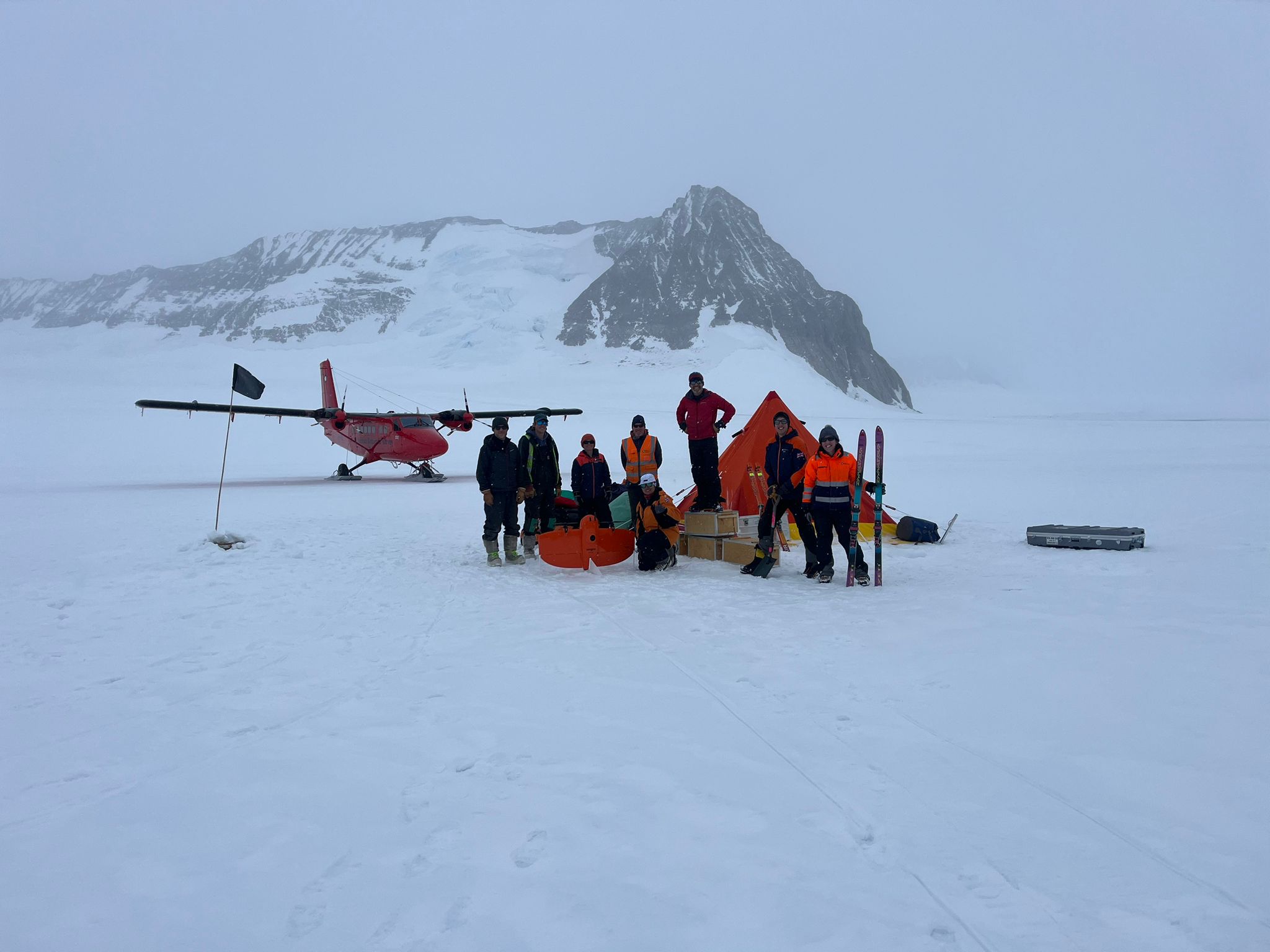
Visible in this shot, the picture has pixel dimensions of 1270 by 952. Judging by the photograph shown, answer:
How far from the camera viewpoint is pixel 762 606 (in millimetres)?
6125

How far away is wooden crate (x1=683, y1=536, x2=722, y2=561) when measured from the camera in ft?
27.9

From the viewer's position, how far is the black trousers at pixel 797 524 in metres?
7.28

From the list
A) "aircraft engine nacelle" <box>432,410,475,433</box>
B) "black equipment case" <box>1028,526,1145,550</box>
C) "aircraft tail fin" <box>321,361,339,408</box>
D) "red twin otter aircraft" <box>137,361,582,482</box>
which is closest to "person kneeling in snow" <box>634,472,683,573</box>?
"black equipment case" <box>1028,526,1145,550</box>

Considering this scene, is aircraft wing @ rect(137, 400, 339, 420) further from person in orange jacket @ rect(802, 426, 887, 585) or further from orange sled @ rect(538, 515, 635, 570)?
person in orange jacket @ rect(802, 426, 887, 585)

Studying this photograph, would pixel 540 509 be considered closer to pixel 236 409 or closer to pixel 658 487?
pixel 658 487

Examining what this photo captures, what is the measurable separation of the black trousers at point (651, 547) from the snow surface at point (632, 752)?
0.27 metres

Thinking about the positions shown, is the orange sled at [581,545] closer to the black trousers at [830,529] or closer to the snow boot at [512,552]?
the snow boot at [512,552]

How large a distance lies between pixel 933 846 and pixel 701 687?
5.76 ft

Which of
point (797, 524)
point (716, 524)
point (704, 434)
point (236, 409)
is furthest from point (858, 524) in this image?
point (236, 409)

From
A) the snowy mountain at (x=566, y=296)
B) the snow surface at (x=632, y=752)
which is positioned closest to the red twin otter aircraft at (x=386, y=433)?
the snow surface at (x=632, y=752)

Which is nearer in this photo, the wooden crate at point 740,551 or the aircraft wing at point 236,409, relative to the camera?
the wooden crate at point 740,551

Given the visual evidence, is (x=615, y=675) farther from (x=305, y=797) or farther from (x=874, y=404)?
(x=874, y=404)

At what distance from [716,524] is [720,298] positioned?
85.3 metres

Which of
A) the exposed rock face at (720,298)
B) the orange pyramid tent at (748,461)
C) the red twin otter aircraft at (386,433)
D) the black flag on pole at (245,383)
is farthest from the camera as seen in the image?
the exposed rock face at (720,298)
